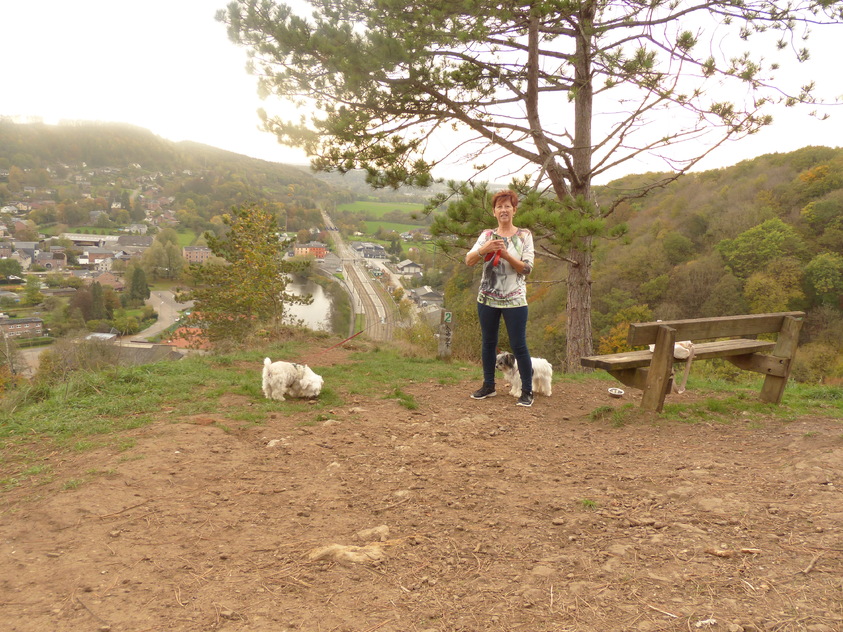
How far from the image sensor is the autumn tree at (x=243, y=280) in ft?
40.1

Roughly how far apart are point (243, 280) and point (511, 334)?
31.2 ft

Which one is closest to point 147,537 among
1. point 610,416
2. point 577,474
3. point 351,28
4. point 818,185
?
point 577,474

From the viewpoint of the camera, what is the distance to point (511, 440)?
398 cm

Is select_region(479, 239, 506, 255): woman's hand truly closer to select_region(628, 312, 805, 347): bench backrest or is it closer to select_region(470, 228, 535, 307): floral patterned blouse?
select_region(470, 228, 535, 307): floral patterned blouse

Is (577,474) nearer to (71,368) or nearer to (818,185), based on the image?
(71,368)

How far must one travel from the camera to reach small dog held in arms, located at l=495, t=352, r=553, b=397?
17.3 ft

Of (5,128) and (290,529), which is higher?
(5,128)

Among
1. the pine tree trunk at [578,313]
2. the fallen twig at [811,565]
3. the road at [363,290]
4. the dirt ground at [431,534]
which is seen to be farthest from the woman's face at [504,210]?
the road at [363,290]

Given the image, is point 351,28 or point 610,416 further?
point 351,28

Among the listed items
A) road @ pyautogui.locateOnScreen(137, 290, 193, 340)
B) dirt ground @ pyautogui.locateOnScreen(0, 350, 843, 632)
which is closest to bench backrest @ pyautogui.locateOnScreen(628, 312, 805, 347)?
dirt ground @ pyautogui.locateOnScreen(0, 350, 843, 632)

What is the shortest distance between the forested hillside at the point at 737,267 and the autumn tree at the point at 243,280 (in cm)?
1225

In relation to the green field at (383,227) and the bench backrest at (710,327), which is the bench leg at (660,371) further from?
the green field at (383,227)

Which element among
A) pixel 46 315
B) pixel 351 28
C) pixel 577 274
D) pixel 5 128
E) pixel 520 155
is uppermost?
pixel 5 128

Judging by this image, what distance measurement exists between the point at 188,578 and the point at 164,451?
1619 mm
